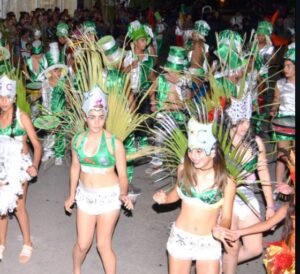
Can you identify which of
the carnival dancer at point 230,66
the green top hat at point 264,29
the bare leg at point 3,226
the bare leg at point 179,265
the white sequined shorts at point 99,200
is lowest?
the bare leg at point 3,226

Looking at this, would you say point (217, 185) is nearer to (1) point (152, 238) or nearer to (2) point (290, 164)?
(2) point (290, 164)

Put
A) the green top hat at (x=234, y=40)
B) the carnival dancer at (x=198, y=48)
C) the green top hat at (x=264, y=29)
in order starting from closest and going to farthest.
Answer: the green top hat at (x=234, y=40)
the carnival dancer at (x=198, y=48)
the green top hat at (x=264, y=29)

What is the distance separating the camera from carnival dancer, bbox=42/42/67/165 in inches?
282

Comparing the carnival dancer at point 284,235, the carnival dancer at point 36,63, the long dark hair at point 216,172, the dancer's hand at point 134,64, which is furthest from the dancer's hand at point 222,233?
the carnival dancer at point 36,63

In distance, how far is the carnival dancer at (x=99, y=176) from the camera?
4707 millimetres

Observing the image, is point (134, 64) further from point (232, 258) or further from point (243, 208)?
point (232, 258)

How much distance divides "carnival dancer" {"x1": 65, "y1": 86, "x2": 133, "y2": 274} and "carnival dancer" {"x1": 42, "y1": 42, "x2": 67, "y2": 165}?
1.94m

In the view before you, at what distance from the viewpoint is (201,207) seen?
4180 millimetres

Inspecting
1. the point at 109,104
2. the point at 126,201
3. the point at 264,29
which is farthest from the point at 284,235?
the point at 264,29

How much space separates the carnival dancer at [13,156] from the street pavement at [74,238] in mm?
244

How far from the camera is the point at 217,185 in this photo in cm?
412

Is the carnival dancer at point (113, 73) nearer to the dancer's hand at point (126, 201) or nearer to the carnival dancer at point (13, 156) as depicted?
the carnival dancer at point (13, 156)

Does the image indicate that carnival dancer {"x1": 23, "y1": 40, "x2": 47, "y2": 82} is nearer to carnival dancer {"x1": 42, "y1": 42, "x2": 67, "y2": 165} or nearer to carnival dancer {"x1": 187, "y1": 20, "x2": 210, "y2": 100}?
carnival dancer {"x1": 42, "y1": 42, "x2": 67, "y2": 165}

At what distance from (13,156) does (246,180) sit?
1888 millimetres
